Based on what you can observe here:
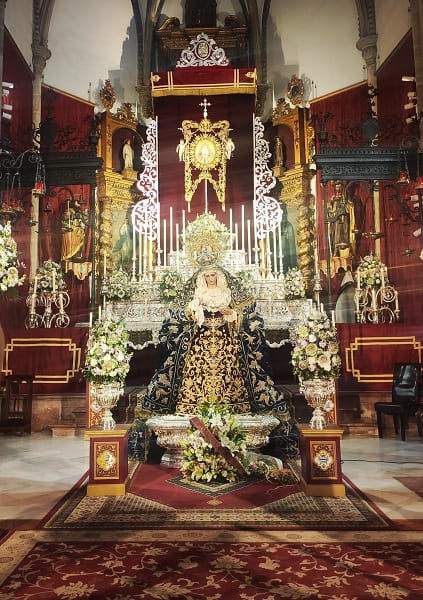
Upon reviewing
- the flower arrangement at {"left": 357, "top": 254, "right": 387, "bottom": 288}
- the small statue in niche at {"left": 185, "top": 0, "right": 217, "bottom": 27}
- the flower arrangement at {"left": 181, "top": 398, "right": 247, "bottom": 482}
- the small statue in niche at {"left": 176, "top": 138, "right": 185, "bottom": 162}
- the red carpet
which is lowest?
the red carpet

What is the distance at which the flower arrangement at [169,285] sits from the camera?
909cm

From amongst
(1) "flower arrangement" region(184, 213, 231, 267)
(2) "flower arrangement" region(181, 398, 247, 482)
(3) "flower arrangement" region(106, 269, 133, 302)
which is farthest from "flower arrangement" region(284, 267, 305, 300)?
(2) "flower arrangement" region(181, 398, 247, 482)

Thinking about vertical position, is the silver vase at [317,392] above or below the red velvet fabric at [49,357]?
below

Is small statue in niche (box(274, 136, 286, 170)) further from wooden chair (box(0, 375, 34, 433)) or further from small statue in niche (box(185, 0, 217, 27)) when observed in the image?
wooden chair (box(0, 375, 34, 433))

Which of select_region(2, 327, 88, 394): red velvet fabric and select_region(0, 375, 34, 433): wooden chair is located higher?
select_region(2, 327, 88, 394): red velvet fabric

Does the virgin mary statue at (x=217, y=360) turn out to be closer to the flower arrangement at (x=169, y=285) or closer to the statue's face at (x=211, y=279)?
the statue's face at (x=211, y=279)

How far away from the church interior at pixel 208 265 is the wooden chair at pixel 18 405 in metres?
0.05

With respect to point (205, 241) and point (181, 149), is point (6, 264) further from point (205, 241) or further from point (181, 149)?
point (181, 149)

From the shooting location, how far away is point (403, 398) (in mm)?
7867

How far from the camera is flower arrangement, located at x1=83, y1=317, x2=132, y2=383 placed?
523 centimetres

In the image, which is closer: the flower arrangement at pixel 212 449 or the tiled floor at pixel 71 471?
the tiled floor at pixel 71 471

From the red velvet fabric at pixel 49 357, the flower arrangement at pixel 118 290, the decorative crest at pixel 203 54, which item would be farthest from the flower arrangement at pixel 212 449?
the decorative crest at pixel 203 54

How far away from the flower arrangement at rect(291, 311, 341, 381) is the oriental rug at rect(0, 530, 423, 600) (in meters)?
1.71

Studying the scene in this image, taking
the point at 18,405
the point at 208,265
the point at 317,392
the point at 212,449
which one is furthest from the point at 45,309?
the point at 317,392
